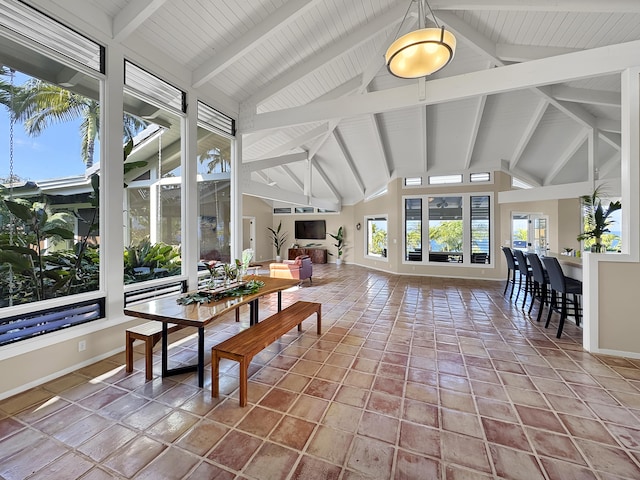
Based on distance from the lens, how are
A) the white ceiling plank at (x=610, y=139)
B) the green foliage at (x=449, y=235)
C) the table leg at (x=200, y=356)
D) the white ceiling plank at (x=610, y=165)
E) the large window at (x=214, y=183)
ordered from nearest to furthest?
the table leg at (x=200, y=356) < the large window at (x=214, y=183) < the white ceiling plank at (x=610, y=139) < the white ceiling plank at (x=610, y=165) < the green foliage at (x=449, y=235)

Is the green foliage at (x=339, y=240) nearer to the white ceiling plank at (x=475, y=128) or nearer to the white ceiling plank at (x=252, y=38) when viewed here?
the white ceiling plank at (x=475, y=128)

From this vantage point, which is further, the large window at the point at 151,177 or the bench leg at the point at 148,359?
the large window at the point at 151,177

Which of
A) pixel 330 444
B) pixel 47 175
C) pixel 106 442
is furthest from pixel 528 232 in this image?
pixel 47 175

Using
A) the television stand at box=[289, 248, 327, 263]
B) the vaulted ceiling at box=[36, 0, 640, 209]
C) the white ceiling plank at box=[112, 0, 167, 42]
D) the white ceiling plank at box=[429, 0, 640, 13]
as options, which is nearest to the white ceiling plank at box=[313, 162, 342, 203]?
the vaulted ceiling at box=[36, 0, 640, 209]

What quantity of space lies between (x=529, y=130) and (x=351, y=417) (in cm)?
733

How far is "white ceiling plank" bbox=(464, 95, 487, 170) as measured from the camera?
5.62 m

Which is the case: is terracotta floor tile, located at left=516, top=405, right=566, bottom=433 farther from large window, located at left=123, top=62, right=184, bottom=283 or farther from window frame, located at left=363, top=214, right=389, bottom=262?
window frame, located at left=363, top=214, right=389, bottom=262

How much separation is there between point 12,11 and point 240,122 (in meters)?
2.80

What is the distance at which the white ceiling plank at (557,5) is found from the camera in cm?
289

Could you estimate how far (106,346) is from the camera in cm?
291

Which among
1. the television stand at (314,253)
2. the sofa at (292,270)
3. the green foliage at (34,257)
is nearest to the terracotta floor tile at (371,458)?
the green foliage at (34,257)

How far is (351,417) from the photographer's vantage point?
200 centimetres

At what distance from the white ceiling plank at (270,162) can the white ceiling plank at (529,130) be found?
18.3ft

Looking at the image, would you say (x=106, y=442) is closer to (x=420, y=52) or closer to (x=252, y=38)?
(x=420, y=52)
